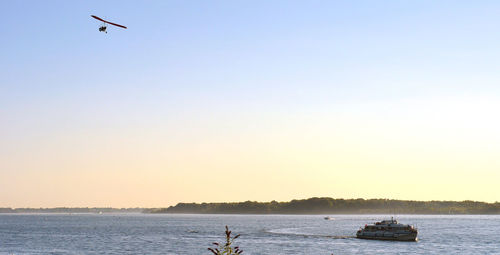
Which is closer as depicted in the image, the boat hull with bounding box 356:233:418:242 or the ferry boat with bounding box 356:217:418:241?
the boat hull with bounding box 356:233:418:242

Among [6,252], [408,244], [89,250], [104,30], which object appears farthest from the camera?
[408,244]

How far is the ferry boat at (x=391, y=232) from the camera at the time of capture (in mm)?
172625

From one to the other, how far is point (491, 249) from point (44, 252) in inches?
3915

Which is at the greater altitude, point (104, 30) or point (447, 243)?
point (104, 30)

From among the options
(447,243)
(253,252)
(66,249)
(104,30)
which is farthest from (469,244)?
(104,30)

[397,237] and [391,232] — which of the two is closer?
[397,237]

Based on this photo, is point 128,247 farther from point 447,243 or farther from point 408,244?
point 447,243

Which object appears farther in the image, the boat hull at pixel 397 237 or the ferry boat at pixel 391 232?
the ferry boat at pixel 391 232

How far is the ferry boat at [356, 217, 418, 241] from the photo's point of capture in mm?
172625

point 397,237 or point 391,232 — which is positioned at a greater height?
point 391,232

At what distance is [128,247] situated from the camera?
500ft

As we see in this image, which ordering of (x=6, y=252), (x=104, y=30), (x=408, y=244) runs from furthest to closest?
(x=408, y=244) < (x=6, y=252) < (x=104, y=30)

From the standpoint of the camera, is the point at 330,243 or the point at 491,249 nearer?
the point at 491,249

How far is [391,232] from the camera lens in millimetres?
176000
